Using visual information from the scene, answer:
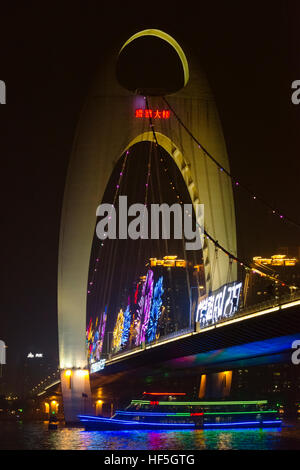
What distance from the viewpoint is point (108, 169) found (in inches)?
1654

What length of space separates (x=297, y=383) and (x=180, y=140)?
34.0 m

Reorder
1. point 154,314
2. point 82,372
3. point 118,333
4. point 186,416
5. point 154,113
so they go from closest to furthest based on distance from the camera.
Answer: point 186,416, point 154,113, point 82,372, point 118,333, point 154,314

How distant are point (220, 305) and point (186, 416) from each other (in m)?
10.3

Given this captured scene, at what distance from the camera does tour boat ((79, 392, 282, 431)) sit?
125ft

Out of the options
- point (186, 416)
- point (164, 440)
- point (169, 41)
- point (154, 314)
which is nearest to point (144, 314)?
point (154, 314)

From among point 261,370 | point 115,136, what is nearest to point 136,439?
point 115,136

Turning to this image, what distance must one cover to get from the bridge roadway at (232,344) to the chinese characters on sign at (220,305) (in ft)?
2.24

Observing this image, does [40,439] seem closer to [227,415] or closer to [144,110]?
[227,415]

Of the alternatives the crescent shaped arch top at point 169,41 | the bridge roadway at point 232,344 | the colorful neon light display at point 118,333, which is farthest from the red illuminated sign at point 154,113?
the colorful neon light display at point 118,333

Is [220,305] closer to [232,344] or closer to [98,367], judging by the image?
[232,344]

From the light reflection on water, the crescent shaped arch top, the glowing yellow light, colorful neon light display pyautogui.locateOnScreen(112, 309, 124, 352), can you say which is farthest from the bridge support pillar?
the crescent shaped arch top

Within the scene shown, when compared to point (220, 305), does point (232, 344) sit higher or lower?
lower

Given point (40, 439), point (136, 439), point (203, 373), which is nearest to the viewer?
point (136, 439)

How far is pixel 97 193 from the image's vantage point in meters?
42.1
